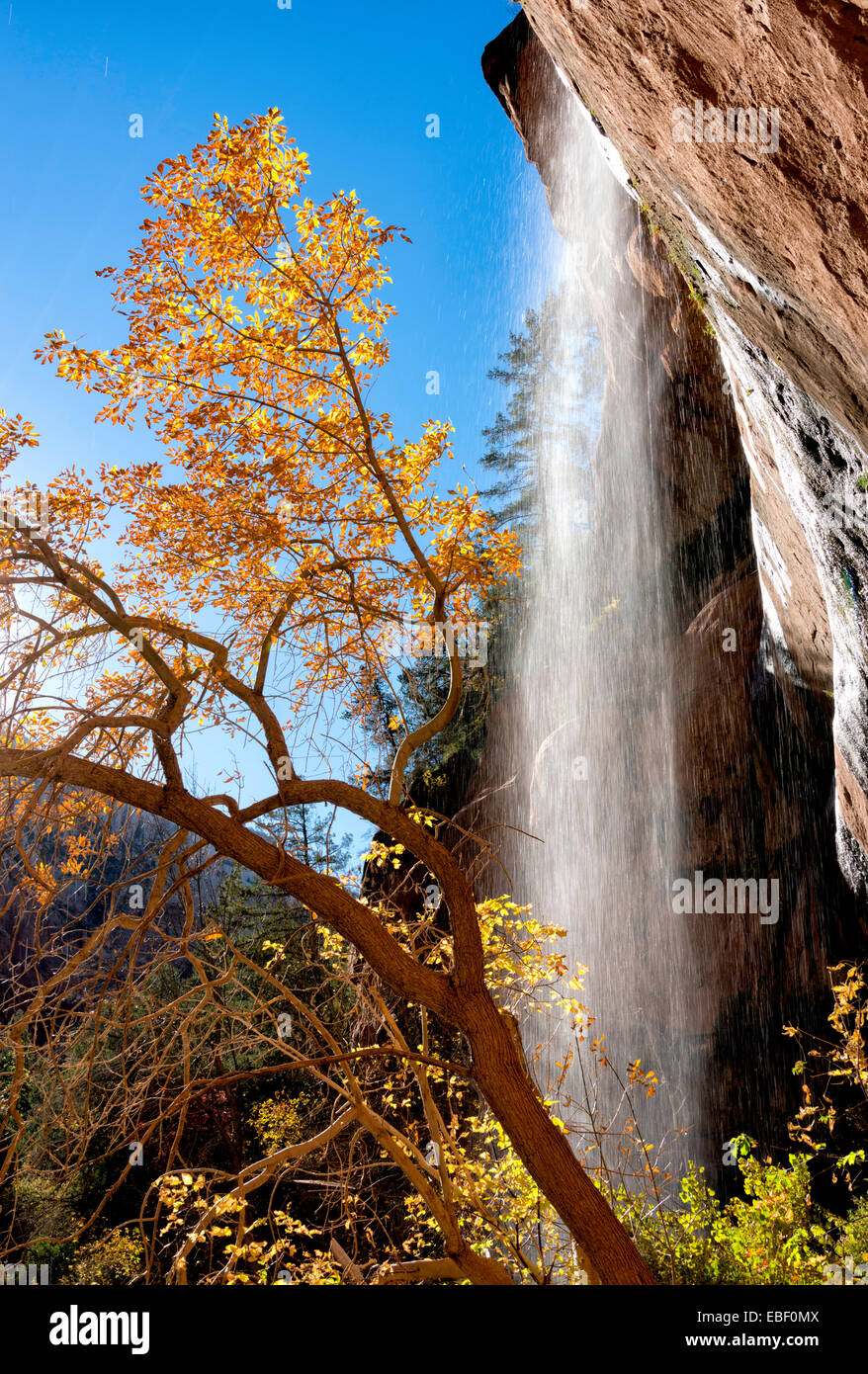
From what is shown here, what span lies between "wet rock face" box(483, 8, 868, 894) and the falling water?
5.32 m

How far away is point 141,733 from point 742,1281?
6647 mm

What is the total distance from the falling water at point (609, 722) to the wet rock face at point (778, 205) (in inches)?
209

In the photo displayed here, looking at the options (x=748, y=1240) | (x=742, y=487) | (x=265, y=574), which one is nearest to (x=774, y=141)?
(x=265, y=574)

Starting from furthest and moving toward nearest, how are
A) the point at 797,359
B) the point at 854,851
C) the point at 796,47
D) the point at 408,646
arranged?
the point at 854,851, the point at 408,646, the point at 797,359, the point at 796,47

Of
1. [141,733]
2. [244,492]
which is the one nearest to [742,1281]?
[141,733]

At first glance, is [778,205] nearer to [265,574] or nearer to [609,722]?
[265,574]

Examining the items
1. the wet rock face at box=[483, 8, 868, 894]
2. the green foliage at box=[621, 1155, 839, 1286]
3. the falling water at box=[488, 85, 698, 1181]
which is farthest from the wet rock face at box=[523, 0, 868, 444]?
the falling water at box=[488, 85, 698, 1181]

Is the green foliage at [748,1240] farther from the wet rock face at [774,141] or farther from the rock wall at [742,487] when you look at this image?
the wet rock face at [774,141]

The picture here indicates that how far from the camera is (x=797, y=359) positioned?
160 inches

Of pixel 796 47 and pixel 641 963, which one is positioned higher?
pixel 796 47

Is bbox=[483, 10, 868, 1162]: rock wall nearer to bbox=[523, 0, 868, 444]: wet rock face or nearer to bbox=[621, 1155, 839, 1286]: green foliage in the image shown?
bbox=[523, 0, 868, 444]: wet rock face

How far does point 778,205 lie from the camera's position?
327 cm

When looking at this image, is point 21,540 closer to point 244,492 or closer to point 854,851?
point 244,492

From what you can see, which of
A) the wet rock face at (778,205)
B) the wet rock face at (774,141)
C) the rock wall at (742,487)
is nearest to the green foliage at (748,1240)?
the rock wall at (742,487)
